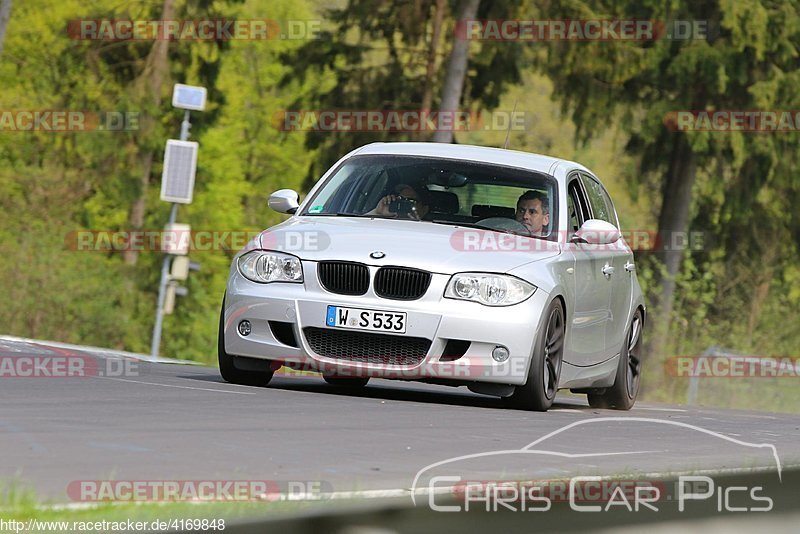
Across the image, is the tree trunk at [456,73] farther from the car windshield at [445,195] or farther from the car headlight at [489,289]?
the car headlight at [489,289]

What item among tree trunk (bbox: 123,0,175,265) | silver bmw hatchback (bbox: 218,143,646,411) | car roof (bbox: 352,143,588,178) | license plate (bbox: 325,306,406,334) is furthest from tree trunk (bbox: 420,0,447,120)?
license plate (bbox: 325,306,406,334)

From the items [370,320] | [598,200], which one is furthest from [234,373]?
[598,200]

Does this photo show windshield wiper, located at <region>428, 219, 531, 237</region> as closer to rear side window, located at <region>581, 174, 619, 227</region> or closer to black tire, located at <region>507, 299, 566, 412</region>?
black tire, located at <region>507, 299, 566, 412</region>

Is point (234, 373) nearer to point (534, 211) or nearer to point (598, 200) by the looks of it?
point (534, 211)

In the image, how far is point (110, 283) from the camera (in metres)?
41.9

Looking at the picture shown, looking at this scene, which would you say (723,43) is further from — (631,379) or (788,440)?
(788,440)

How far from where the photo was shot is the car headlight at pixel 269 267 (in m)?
10.5

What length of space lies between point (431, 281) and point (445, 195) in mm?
1461

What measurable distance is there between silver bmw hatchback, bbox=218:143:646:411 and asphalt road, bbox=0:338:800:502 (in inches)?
10.7

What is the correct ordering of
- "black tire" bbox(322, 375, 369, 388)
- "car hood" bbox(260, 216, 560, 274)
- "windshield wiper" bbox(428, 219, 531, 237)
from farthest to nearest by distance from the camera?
"black tire" bbox(322, 375, 369, 388) → "windshield wiper" bbox(428, 219, 531, 237) → "car hood" bbox(260, 216, 560, 274)

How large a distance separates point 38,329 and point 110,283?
218cm

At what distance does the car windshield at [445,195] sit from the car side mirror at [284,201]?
3.7 inches

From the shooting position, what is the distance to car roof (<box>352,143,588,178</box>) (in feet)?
39.1

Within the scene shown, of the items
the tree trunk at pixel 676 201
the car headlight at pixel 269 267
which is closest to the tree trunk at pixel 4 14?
the tree trunk at pixel 676 201
